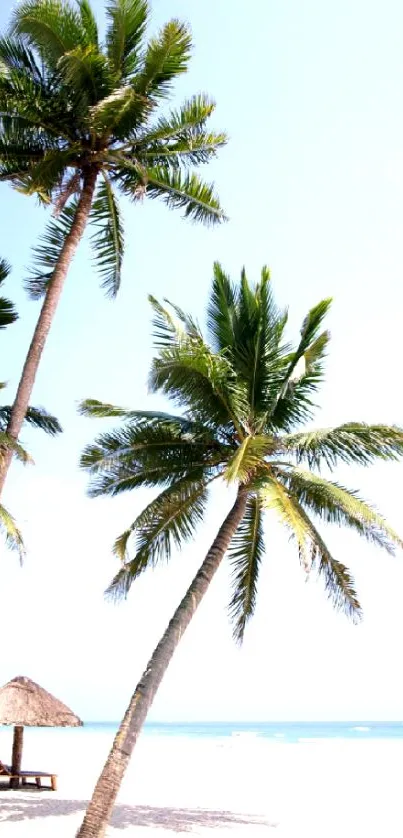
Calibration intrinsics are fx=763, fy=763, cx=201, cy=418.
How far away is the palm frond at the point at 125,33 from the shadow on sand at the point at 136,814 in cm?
1169

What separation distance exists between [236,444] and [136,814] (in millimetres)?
6596

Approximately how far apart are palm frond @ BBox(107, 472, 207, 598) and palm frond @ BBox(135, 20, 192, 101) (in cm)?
661

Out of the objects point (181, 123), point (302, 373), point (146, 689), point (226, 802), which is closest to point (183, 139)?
point (181, 123)

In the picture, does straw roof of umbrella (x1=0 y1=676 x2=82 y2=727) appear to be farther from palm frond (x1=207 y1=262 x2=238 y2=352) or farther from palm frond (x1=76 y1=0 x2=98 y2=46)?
palm frond (x1=76 y1=0 x2=98 y2=46)

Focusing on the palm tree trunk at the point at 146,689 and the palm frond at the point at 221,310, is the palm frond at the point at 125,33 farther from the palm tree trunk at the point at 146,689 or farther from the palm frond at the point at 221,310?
the palm tree trunk at the point at 146,689

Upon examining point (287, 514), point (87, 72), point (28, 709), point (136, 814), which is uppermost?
point (87, 72)

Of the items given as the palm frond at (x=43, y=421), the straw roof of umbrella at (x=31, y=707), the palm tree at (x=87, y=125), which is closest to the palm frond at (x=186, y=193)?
the palm tree at (x=87, y=125)

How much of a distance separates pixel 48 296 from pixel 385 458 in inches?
227

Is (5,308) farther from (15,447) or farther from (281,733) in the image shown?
(281,733)

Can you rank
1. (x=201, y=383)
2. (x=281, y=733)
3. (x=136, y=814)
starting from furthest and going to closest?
(x=281, y=733), (x=136, y=814), (x=201, y=383)

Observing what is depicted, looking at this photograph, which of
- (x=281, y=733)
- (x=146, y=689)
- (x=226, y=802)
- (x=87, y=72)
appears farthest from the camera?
(x=281, y=733)

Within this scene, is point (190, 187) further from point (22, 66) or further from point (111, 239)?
point (22, 66)

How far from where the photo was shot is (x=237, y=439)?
464 inches

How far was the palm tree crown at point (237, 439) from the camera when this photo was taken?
35.9 ft
